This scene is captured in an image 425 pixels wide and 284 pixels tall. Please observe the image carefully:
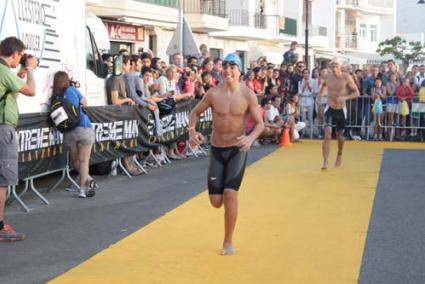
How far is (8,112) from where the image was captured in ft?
28.3

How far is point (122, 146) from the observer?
45.2 feet

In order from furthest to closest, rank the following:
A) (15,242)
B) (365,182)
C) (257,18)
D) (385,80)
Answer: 1. (257,18)
2. (385,80)
3. (365,182)
4. (15,242)

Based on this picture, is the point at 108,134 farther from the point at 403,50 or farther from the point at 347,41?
the point at 403,50

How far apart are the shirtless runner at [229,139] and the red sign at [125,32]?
895 inches

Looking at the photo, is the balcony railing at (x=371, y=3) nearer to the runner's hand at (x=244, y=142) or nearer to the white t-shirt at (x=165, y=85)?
the white t-shirt at (x=165, y=85)

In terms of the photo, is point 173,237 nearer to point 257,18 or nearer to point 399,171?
point 399,171

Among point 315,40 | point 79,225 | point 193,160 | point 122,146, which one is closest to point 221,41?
point 315,40

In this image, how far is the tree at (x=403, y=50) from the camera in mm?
69125

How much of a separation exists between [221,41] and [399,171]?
29068 millimetres

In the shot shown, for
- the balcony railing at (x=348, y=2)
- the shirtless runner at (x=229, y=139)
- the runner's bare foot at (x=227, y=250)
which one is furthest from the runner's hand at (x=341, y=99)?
the balcony railing at (x=348, y=2)

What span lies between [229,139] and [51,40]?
4.88 meters

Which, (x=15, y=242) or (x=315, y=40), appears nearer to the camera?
(x=15, y=242)

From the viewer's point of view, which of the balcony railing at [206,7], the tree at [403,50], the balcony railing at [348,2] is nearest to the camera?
the balcony railing at [206,7]

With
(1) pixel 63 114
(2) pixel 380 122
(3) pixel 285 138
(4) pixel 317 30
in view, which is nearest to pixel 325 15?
(4) pixel 317 30
